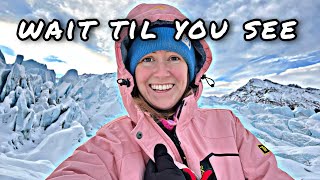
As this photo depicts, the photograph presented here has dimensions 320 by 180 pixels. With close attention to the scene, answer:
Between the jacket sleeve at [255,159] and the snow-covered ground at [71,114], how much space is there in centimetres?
486

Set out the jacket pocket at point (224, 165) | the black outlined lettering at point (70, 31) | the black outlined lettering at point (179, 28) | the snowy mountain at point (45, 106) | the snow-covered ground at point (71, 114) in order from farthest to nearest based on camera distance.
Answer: the snowy mountain at point (45, 106), the snow-covered ground at point (71, 114), the black outlined lettering at point (70, 31), the black outlined lettering at point (179, 28), the jacket pocket at point (224, 165)

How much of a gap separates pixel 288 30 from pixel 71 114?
10.3m

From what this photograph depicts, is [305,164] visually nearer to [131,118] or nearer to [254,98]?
[254,98]

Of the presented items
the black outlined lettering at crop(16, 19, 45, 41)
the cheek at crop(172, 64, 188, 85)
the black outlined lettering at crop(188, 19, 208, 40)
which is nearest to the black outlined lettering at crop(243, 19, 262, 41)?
the black outlined lettering at crop(188, 19, 208, 40)

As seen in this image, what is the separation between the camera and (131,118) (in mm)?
1419

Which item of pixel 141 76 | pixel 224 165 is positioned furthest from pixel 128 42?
pixel 224 165

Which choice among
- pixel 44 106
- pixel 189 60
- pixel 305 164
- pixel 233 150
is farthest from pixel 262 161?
pixel 44 106

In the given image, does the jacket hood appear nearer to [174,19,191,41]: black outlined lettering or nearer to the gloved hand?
[174,19,191,41]: black outlined lettering

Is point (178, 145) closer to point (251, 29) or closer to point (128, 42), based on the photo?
point (128, 42)

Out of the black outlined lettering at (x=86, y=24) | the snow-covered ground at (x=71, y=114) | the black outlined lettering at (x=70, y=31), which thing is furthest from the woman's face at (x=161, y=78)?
the snow-covered ground at (x=71, y=114)

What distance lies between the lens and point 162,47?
53.6 inches

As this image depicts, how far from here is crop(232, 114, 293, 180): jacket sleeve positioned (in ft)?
4.55

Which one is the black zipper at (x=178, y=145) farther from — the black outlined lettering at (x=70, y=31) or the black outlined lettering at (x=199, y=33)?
the black outlined lettering at (x=70, y=31)

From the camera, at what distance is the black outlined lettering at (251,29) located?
189 cm
